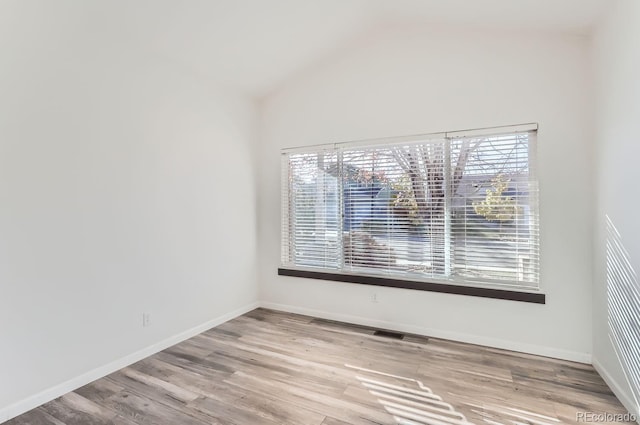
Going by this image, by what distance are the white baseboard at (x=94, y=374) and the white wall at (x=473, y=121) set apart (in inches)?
44.4

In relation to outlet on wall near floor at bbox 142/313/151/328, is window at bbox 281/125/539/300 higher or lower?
higher

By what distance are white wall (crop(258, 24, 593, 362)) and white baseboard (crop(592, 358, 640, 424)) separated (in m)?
0.20

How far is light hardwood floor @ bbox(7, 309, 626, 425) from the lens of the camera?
2.05 metres

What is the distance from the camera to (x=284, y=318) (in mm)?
3867

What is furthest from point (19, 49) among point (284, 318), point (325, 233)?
point (284, 318)

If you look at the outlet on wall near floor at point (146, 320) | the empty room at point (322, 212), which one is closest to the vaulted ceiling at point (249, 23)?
the empty room at point (322, 212)

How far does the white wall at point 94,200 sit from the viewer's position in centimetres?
209

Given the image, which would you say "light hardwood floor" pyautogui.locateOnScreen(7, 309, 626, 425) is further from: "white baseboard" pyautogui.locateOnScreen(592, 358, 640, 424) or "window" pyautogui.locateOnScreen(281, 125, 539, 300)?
"window" pyautogui.locateOnScreen(281, 125, 539, 300)

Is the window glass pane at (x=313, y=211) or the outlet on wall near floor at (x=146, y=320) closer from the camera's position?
the outlet on wall near floor at (x=146, y=320)

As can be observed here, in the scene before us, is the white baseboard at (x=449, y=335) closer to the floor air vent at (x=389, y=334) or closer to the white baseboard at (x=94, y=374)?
the floor air vent at (x=389, y=334)

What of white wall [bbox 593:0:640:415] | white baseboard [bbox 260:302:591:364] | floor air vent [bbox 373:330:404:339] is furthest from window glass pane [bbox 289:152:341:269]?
white wall [bbox 593:0:640:415]

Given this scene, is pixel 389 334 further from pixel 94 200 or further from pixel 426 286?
pixel 94 200

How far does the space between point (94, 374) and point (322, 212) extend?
258 centimetres

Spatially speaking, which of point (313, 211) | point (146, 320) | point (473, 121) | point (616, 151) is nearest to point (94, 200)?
point (146, 320)
